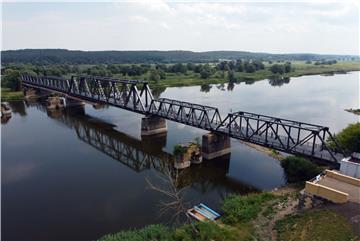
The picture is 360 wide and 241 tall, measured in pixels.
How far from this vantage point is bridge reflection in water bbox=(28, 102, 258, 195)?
1180 inches

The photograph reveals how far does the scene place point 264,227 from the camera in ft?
61.7

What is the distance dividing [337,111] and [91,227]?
56.2 m

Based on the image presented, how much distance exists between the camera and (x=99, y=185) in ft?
96.2

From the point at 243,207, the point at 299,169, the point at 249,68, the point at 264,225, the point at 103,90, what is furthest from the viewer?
the point at 249,68

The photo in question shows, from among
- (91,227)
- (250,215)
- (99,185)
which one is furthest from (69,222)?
(250,215)

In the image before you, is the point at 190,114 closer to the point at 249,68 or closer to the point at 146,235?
the point at 146,235

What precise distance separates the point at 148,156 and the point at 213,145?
8781 millimetres

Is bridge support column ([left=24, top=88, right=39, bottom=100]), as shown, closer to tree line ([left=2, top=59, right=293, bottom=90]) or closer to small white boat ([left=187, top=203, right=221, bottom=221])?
tree line ([left=2, top=59, right=293, bottom=90])

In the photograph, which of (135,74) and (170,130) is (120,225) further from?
(135,74)

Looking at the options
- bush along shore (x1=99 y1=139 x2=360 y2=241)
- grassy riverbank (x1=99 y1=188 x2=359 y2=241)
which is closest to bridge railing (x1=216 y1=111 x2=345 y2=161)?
bush along shore (x1=99 y1=139 x2=360 y2=241)

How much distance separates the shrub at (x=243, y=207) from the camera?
20391 millimetres

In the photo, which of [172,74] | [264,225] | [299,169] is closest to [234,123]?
[299,169]

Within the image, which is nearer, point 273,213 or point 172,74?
point 273,213

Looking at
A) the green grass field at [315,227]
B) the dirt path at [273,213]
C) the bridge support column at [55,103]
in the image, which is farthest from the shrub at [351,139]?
the bridge support column at [55,103]
